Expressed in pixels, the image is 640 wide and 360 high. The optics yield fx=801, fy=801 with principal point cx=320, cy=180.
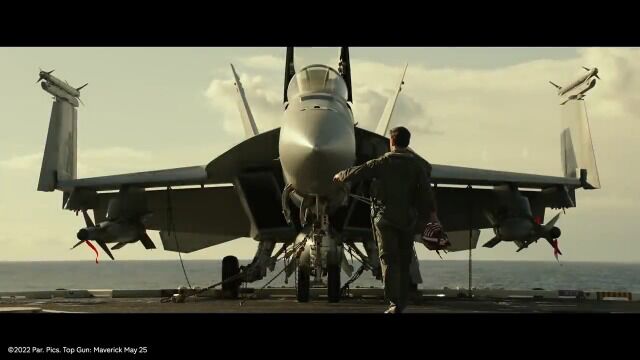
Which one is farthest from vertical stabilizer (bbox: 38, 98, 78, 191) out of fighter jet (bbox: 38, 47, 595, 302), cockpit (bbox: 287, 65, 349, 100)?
cockpit (bbox: 287, 65, 349, 100)

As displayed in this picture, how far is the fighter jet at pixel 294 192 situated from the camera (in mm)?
12906

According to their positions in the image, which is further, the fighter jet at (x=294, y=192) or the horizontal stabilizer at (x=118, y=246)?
the horizontal stabilizer at (x=118, y=246)

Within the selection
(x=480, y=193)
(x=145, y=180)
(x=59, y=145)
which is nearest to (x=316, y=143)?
(x=145, y=180)

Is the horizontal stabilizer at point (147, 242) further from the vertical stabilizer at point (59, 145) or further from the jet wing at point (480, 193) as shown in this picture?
the jet wing at point (480, 193)

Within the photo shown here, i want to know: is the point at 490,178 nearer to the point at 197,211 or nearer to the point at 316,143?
the point at 197,211

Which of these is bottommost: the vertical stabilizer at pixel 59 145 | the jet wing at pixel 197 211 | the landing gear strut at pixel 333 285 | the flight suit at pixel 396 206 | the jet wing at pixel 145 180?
the landing gear strut at pixel 333 285

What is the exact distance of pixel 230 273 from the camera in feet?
66.3

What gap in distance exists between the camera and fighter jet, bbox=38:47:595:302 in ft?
42.3

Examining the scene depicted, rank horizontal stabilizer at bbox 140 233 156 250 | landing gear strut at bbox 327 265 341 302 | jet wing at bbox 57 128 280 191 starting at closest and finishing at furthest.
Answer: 1. landing gear strut at bbox 327 265 341 302
2. jet wing at bbox 57 128 280 191
3. horizontal stabilizer at bbox 140 233 156 250

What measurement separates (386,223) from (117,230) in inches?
463

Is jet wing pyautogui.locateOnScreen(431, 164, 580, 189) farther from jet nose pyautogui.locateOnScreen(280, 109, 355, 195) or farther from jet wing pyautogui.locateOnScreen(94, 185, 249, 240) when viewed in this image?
jet nose pyautogui.locateOnScreen(280, 109, 355, 195)

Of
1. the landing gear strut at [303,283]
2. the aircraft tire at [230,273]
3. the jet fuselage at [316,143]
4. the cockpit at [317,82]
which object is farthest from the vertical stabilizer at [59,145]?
the landing gear strut at [303,283]

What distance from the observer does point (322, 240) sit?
13.0m
